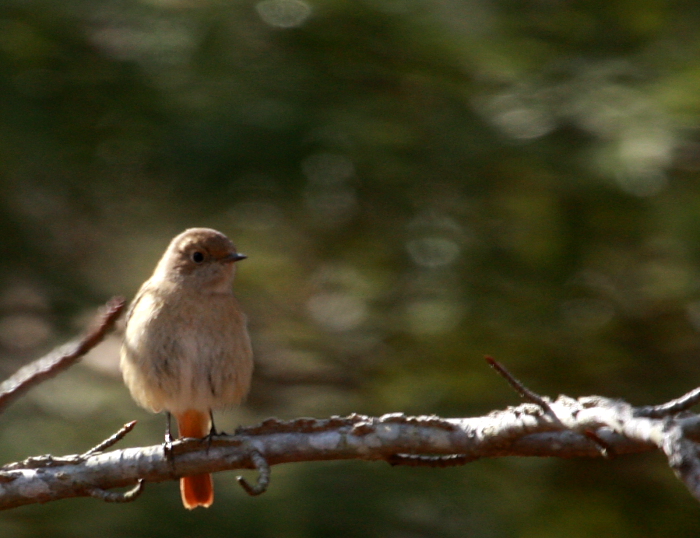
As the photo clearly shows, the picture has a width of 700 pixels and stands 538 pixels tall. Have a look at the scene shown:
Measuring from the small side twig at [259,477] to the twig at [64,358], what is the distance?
1.89 ft

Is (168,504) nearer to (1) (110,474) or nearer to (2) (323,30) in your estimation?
Answer: (1) (110,474)

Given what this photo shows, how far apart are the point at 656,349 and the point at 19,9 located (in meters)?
3.73

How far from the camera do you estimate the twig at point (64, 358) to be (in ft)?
6.93

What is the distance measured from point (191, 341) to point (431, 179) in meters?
1.55

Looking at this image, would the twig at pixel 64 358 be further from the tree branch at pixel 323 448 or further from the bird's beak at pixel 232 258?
the bird's beak at pixel 232 258

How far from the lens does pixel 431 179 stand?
5109mm

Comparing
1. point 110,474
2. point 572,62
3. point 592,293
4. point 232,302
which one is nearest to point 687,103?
point 572,62

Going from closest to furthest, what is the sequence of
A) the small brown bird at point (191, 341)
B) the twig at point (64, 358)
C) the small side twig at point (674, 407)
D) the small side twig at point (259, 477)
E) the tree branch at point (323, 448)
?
the twig at point (64, 358)
the small side twig at point (674, 407)
the small side twig at point (259, 477)
the tree branch at point (323, 448)
the small brown bird at point (191, 341)

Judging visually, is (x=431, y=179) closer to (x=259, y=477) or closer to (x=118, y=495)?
(x=259, y=477)

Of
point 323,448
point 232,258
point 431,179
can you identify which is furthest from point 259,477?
point 431,179

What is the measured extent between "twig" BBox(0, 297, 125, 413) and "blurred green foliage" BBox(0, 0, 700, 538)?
8.20 ft

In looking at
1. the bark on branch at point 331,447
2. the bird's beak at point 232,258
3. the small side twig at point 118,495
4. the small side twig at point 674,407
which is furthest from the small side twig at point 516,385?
the bird's beak at point 232,258

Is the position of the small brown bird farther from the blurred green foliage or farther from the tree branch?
the tree branch

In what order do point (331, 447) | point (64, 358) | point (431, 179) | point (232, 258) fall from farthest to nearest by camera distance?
1. point (431, 179)
2. point (232, 258)
3. point (331, 447)
4. point (64, 358)
